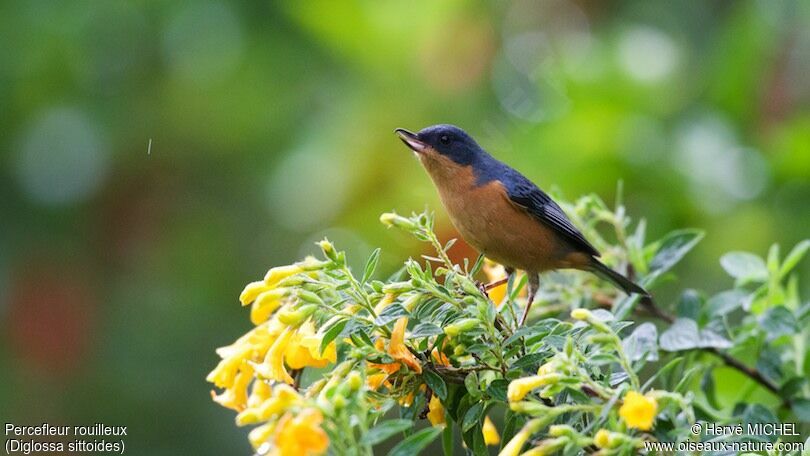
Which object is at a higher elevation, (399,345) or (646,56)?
(646,56)

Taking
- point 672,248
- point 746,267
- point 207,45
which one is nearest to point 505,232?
point 672,248

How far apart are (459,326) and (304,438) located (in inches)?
20.8

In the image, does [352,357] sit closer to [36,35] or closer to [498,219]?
[498,219]

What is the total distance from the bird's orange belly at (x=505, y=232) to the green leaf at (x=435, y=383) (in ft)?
4.08

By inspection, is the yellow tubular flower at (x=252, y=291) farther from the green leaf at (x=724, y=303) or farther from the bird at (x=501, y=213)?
the green leaf at (x=724, y=303)

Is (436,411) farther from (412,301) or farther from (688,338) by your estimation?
(688,338)

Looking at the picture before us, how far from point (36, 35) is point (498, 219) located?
17.4 feet

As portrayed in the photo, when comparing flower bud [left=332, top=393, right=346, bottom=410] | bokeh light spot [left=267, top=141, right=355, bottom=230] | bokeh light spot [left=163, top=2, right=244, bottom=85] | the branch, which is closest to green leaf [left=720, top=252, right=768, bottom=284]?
the branch

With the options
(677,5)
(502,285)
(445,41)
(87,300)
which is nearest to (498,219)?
(502,285)

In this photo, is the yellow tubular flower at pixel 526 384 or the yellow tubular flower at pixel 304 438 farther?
the yellow tubular flower at pixel 526 384

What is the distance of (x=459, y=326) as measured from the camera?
222cm

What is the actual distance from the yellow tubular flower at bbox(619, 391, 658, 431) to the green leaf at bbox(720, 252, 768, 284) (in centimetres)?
145

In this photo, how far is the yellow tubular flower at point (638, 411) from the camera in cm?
197

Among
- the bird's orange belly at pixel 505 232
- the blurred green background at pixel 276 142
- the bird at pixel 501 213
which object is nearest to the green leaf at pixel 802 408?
the bird at pixel 501 213
